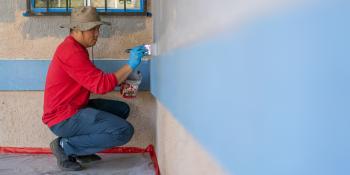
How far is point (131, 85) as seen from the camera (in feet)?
9.21

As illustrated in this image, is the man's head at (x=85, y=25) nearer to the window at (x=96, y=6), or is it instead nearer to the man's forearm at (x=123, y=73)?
the man's forearm at (x=123, y=73)

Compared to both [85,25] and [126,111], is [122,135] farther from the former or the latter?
[85,25]

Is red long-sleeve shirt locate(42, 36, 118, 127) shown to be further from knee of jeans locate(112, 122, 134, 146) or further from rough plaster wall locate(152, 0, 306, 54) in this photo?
rough plaster wall locate(152, 0, 306, 54)

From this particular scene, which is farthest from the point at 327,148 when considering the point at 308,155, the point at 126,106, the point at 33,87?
the point at 33,87

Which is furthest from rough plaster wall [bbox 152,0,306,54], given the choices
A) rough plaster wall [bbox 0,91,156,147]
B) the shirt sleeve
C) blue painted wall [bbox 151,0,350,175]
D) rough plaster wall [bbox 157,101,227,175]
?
rough plaster wall [bbox 0,91,156,147]

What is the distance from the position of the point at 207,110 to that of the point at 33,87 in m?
2.28

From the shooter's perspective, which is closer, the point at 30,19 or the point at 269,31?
the point at 269,31

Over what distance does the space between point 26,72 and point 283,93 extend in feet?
8.96

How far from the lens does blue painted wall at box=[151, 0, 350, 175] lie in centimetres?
41

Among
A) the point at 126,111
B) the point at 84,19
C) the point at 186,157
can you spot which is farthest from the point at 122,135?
the point at 186,157

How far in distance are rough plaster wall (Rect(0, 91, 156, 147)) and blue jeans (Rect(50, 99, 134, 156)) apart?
0.43 m

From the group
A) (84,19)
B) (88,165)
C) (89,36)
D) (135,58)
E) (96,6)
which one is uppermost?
(96,6)

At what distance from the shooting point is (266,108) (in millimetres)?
604

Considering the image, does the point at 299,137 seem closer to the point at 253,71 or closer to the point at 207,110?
the point at 253,71
